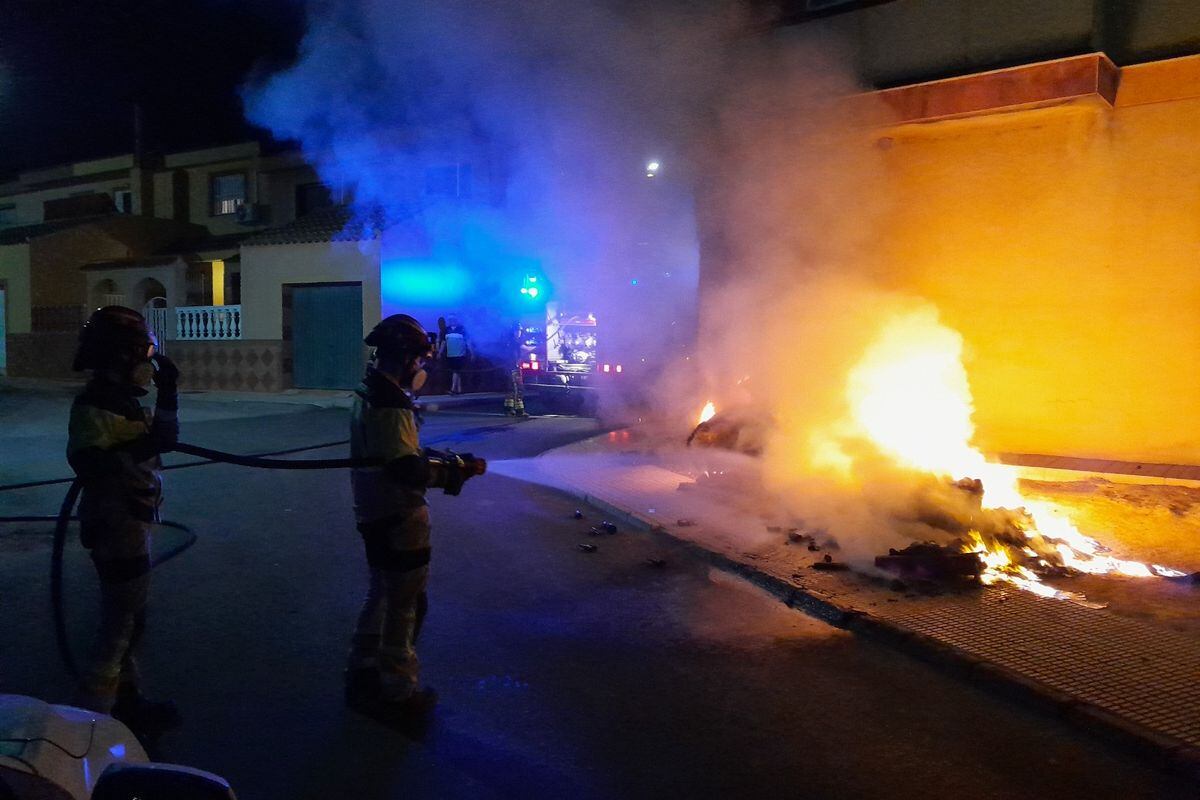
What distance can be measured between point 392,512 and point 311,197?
20.6 m

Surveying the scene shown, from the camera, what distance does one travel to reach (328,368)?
17.0m

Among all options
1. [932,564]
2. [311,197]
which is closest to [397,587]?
[932,564]

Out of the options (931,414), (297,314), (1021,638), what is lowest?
(1021,638)

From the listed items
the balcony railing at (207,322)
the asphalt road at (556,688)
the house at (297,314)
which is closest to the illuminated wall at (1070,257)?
the asphalt road at (556,688)

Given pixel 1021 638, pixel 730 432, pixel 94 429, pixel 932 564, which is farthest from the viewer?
pixel 730 432

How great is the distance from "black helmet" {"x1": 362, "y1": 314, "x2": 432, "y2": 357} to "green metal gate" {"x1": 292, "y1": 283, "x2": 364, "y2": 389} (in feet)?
44.3

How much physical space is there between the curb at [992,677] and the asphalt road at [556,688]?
7 centimetres

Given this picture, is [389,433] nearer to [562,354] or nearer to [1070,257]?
[1070,257]

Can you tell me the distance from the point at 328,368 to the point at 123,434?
14.4 m

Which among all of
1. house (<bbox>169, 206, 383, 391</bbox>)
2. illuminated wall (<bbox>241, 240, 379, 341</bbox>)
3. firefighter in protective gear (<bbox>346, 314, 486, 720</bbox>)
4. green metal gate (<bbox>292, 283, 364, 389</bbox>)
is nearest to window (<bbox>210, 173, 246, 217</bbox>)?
house (<bbox>169, 206, 383, 391</bbox>)

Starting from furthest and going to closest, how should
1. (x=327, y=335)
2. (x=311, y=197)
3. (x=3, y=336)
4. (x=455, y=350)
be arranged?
(x=3, y=336) → (x=311, y=197) → (x=327, y=335) → (x=455, y=350)

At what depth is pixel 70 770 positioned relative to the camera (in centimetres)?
166

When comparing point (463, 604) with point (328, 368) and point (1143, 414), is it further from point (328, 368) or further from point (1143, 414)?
point (328, 368)

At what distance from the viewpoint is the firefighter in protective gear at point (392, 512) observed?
3.27 metres
